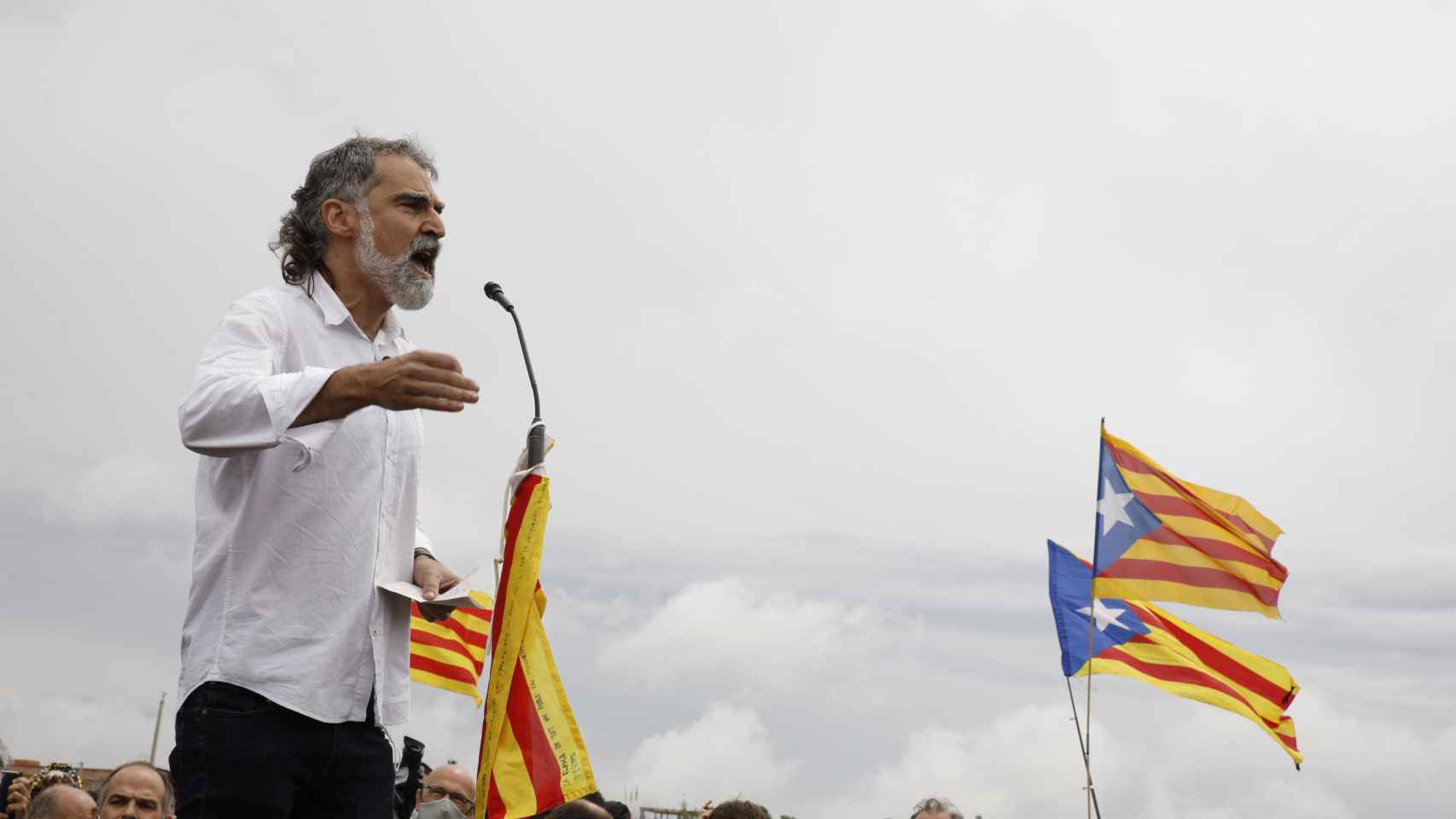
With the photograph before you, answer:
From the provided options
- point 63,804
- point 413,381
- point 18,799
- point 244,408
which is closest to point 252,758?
point 244,408

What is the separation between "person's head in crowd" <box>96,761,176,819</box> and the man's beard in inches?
196

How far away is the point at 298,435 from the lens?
276cm

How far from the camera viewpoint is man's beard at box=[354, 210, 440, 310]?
3.26 m

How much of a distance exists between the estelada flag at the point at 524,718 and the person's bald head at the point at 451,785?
6.56 m

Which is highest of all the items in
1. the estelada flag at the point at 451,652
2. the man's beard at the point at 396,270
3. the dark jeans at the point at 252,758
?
the estelada flag at the point at 451,652

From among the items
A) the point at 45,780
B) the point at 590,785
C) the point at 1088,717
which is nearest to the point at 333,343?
the point at 590,785

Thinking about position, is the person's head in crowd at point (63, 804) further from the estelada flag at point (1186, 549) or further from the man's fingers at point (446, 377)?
the estelada flag at point (1186, 549)

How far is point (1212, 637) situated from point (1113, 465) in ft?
6.43

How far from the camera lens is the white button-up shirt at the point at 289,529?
275 centimetres

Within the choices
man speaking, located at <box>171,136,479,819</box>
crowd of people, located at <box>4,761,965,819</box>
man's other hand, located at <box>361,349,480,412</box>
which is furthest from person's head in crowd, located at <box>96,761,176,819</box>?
man's other hand, located at <box>361,349,480,412</box>

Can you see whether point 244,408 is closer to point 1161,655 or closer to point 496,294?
point 496,294

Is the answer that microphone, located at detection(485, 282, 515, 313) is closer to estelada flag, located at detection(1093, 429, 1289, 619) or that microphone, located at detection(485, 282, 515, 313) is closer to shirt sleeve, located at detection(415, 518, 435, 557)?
shirt sleeve, located at detection(415, 518, 435, 557)

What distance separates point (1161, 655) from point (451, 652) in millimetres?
6919

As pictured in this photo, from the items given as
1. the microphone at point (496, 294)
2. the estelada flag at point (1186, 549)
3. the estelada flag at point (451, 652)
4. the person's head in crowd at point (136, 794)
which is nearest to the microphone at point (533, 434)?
the microphone at point (496, 294)
